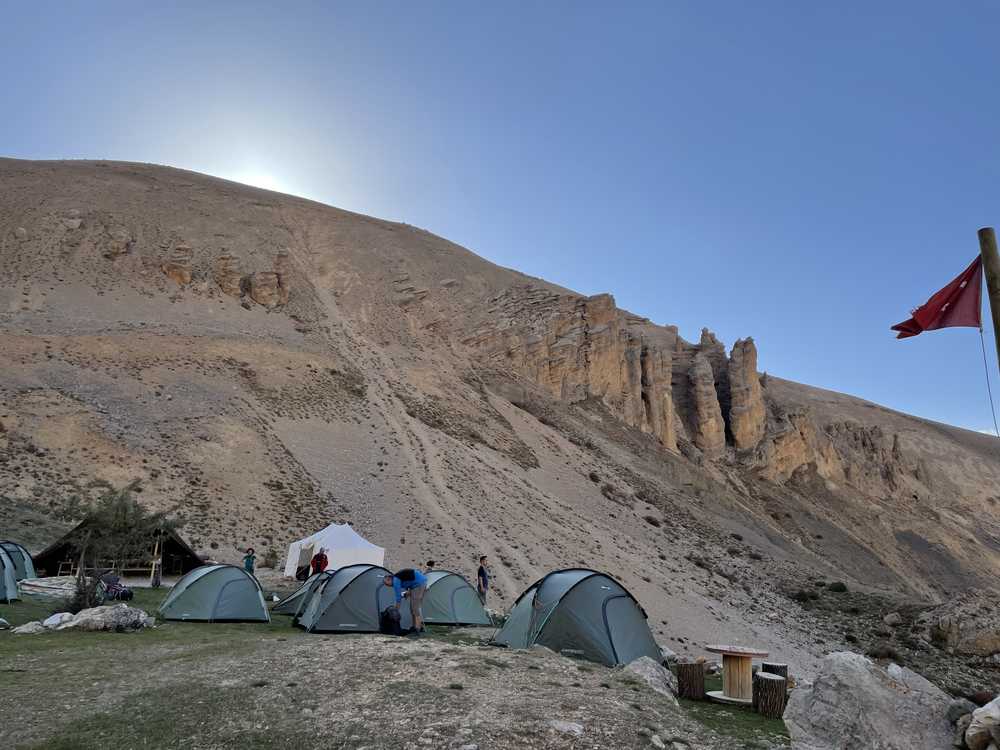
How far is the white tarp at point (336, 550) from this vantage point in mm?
23469

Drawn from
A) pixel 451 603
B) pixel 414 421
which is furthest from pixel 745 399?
pixel 451 603

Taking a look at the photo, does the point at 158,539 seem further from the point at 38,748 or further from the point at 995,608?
the point at 995,608

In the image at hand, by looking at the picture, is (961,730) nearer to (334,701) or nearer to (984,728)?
(984,728)

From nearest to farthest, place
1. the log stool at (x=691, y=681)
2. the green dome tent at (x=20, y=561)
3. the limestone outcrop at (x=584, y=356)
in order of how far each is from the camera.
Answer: the log stool at (x=691, y=681) < the green dome tent at (x=20, y=561) < the limestone outcrop at (x=584, y=356)

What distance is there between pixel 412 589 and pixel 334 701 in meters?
6.09

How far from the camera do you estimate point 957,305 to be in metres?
7.44

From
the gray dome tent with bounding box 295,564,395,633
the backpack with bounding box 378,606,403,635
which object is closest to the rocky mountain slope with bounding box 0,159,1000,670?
the gray dome tent with bounding box 295,564,395,633

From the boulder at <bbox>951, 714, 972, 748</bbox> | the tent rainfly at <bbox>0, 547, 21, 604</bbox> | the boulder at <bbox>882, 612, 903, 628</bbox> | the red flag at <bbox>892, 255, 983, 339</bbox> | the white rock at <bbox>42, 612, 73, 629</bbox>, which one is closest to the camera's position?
the boulder at <bbox>951, 714, 972, 748</bbox>

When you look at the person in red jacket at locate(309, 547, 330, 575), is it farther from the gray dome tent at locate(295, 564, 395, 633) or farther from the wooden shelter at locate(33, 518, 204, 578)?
the gray dome tent at locate(295, 564, 395, 633)

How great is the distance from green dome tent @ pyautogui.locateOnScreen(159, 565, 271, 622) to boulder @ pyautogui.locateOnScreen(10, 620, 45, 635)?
300 centimetres

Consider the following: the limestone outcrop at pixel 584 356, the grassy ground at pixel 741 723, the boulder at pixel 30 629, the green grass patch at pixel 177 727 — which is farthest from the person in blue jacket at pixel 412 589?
the limestone outcrop at pixel 584 356

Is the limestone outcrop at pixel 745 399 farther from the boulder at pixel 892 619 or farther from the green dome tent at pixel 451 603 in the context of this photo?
the green dome tent at pixel 451 603

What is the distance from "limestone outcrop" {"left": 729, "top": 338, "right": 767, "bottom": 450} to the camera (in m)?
63.3

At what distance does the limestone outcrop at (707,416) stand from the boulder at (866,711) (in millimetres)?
54711
